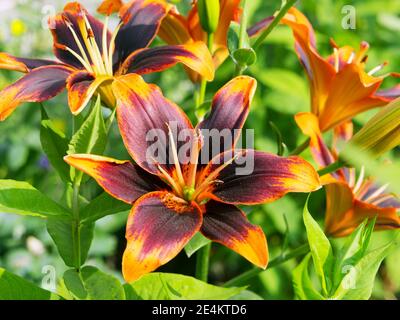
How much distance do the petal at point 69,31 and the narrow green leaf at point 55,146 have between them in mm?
132

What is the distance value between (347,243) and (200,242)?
0.16m

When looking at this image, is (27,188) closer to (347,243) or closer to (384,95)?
(347,243)

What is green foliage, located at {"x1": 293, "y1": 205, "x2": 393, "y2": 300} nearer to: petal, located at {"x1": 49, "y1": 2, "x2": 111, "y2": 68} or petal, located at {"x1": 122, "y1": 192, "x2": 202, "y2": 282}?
petal, located at {"x1": 122, "y1": 192, "x2": 202, "y2": 282}

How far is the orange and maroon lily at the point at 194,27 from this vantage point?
0.93m

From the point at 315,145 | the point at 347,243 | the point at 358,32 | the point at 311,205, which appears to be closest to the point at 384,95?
the point at 315,145

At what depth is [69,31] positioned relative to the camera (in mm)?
927

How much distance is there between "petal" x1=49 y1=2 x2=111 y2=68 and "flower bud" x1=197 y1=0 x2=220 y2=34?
0.13 metres

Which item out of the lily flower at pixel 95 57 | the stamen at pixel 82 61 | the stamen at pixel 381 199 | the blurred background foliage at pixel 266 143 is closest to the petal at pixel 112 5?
the lily flower at pixel 95 57

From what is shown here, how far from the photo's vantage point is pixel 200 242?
0.75 m

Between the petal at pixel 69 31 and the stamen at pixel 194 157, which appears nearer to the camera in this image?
the stamen at pixel 194 157

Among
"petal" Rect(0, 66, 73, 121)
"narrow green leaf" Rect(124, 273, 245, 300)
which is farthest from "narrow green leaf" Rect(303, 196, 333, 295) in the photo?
→ "petal" Rect(0, 66, 73, 121)

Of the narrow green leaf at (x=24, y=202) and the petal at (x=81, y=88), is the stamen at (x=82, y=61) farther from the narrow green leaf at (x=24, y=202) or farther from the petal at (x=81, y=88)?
the narrow green leaf at (x=24, y=202)

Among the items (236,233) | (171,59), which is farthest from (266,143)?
(236,233)

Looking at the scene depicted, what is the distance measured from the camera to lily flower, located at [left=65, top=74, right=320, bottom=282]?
26.9 inches
